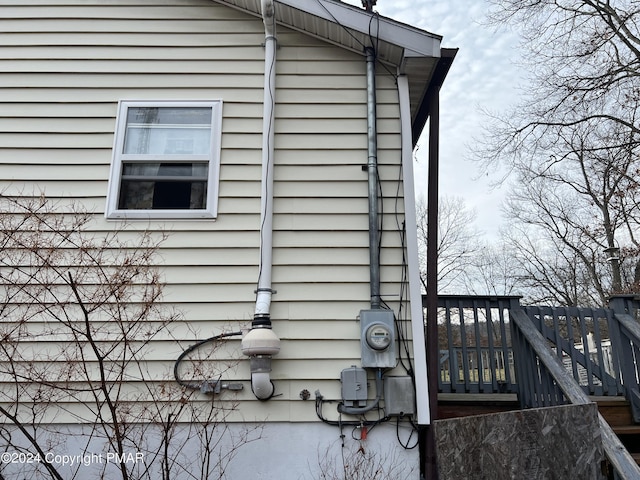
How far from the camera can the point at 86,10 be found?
447 centimetres

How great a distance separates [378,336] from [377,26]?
2.57 metres

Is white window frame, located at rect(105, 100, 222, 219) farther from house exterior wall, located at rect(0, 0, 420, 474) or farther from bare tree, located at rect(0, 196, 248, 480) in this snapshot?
bare tree, located at rect(0, 196, 248, 480)

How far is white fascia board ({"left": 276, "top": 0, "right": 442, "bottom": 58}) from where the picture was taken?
410 centimetres

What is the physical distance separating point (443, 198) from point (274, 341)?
2227 centimetres

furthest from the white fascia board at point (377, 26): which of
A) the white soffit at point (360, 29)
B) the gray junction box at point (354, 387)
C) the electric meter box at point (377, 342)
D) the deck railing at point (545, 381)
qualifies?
the gray junction box at point (354, 387)

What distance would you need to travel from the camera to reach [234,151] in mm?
4086

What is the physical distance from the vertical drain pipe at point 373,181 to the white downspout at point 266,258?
2.54 feet

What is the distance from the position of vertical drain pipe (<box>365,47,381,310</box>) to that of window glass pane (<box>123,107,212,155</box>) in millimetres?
1361

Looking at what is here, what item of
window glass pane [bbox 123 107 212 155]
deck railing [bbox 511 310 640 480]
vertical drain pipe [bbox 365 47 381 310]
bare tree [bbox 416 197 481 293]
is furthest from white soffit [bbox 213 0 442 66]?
bare tree [bbox 416 197 481 293]

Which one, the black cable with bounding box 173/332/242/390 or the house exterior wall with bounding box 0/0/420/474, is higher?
the house exterior wall with bounding box 0/0/420/474

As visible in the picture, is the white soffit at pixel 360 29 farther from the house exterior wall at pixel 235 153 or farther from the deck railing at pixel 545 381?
→ the deck railing at pixel 545 381

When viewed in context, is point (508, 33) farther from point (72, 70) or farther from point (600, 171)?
point (72, 70)

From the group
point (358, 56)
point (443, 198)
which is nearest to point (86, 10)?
point (358, 56)

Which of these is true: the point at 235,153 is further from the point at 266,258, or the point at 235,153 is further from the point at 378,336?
the point at 378,336
